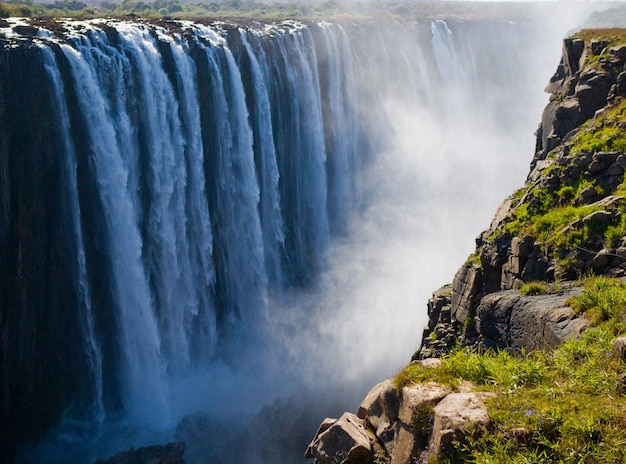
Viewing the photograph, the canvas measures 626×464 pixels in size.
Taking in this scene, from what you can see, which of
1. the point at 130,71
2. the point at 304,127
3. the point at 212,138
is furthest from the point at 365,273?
the point at 130,71

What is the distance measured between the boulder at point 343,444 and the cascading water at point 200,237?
1234 cm

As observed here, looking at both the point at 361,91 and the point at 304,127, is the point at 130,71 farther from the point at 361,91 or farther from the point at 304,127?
the point at 361,91

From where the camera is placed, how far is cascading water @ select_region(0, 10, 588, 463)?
66.9ft

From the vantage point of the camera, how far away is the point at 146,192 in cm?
2380

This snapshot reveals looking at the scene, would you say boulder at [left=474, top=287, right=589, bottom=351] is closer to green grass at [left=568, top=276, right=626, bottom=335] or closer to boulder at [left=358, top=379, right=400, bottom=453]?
green grass at [left=568, top=276, right=626, bottom=335]

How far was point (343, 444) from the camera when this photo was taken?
811 cm

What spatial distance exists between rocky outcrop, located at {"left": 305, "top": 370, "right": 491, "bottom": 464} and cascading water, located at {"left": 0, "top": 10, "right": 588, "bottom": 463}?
12461 millimetres

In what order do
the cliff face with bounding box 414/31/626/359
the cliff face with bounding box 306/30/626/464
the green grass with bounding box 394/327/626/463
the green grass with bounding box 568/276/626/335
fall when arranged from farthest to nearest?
the cliff face with bounding box 414/31/626/359 → the green grass with bounding box 568/276/626/335 → the cliff face with bounding box 306/30/626/464 → the green grass with bounding box 394/327/626/463

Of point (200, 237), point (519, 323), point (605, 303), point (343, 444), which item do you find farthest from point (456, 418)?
point (200, 237)

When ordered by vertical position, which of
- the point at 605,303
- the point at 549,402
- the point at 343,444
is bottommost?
the point at 343,444

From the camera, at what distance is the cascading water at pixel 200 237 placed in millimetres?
20391

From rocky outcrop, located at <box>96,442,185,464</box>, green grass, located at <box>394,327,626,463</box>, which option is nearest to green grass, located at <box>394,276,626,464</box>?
green grass, located at <box>394,327,626,463</box>

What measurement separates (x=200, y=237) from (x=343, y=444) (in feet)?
60.2

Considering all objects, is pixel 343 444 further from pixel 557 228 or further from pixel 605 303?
pixel 557 228
